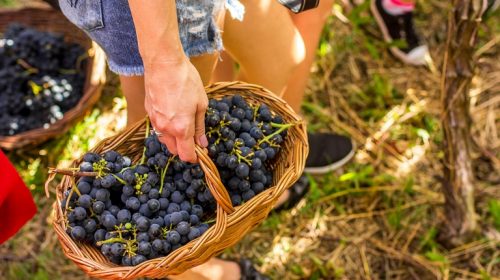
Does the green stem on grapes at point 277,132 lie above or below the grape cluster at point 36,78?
above

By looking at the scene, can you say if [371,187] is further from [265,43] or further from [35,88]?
[35,88]

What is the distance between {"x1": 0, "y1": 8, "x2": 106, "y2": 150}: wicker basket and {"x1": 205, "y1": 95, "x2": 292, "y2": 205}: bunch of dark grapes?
3.74ft

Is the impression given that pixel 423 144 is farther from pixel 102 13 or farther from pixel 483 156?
pixel 102 13

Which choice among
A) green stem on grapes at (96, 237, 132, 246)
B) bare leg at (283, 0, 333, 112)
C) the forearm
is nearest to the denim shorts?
the forearm

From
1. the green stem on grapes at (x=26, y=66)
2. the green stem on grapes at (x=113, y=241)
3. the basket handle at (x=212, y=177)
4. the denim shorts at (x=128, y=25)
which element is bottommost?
the green stem on grapes at (x=26, y=66)

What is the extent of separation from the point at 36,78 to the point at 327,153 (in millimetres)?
1352

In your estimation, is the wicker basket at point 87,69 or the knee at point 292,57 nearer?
the knee at point 292,57

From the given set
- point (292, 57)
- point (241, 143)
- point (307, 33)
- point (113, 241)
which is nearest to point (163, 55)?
point (241, 143)

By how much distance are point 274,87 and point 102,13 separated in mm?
644

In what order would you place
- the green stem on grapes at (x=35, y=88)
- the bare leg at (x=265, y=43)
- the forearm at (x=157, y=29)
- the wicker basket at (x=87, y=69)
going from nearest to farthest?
the forearm at (x=157, y=29), the bare leg at (x=265, y=43), the wicker basket at (x=87, y=69), the green stem on grapes at (x=35, y=88)

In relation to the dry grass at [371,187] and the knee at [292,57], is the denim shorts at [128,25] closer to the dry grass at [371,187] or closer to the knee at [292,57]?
the knee at [292,57]

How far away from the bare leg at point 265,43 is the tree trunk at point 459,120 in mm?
451

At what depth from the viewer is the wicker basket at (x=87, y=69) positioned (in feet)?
7.25

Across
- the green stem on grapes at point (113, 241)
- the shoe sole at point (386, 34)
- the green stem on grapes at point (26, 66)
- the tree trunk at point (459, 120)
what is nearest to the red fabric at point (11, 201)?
the green stem on grapes at point (113, 241)
